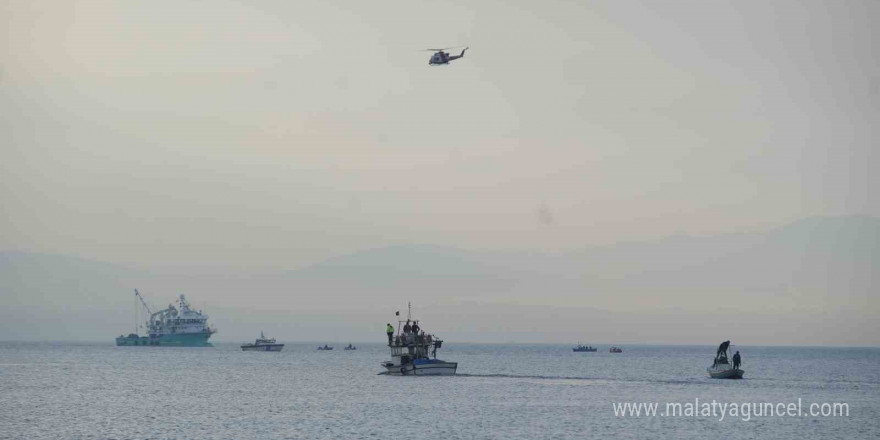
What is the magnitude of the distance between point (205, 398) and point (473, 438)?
41436 millimetres

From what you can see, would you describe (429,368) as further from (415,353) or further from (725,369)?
(725,369)

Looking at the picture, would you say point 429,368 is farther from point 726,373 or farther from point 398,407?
point 726,373

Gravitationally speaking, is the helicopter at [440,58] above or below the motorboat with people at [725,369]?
above

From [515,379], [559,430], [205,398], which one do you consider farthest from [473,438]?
[515,379]

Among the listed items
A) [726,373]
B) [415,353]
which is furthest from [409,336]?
[726,373]

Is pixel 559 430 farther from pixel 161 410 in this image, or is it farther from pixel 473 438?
pixel 161 410

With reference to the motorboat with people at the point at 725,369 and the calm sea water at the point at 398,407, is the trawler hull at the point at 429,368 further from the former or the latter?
the motorboat with people at the point at 725,369

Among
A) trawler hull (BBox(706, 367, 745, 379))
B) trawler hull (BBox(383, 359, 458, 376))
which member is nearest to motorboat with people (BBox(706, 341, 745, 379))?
trawler hull (BBox(706, 367, 745, 379))

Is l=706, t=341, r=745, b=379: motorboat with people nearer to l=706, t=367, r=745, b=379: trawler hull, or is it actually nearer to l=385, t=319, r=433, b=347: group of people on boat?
l=706, t=367, r=745, b=379: trawler hull

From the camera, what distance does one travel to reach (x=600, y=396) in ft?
331

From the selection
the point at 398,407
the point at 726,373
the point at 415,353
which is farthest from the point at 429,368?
the point at 726,373

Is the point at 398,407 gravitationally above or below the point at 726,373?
below

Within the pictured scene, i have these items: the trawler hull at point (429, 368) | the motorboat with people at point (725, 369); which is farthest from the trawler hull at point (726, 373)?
the trawler hull at point (429, 368)

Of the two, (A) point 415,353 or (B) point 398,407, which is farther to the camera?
(A) point 415,353
